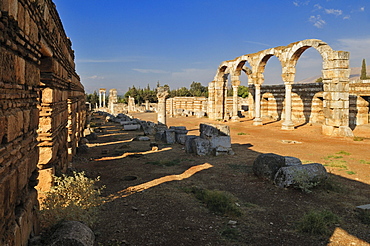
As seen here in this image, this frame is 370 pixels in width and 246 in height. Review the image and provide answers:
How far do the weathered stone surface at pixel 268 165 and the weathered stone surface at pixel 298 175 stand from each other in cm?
35

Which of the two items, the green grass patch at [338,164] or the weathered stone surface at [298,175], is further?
the green grass patch at [338,164]

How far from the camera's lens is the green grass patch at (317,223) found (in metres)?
4.39

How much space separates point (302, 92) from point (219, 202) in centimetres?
2080

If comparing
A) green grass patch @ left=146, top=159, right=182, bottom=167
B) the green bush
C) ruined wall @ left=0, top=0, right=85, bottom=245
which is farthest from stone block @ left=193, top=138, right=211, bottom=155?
ruined wall @ left=0, top=0, right=85, bottom=245

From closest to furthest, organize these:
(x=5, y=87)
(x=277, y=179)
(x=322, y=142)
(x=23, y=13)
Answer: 1. (x=5, y=87)
2. (x=23, y=13)
3. (x=277, y=179)
4. (x=322, y=142)

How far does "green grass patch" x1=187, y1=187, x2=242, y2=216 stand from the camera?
16.9 ft

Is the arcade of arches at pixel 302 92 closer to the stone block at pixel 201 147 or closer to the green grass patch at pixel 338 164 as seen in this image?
the green grass patch at pixel 338 164

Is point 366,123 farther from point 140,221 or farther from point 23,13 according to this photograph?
point 23,13

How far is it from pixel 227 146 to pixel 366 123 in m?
14.1

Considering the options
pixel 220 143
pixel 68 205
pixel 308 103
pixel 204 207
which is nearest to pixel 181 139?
pixel 220 143

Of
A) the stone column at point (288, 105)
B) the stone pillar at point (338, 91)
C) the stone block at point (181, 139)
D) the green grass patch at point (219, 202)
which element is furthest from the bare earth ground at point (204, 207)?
the stone column at point (288, 105)

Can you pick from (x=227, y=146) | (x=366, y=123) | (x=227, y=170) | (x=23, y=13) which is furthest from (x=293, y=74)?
(x=23, y=13)

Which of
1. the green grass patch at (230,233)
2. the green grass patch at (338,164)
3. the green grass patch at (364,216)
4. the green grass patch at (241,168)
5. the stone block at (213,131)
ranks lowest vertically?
the green grass patch at (230,233)

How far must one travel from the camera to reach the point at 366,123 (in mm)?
19281
